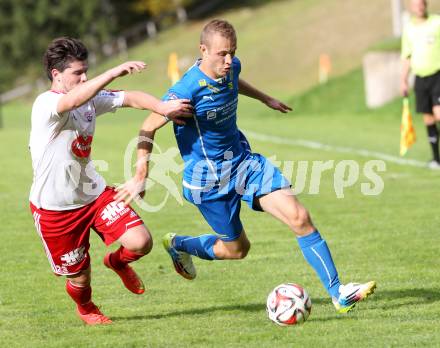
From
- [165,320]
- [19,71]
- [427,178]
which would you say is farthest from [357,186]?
[19,71]

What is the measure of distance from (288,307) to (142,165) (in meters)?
1.33

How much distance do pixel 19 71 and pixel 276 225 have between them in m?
53.3

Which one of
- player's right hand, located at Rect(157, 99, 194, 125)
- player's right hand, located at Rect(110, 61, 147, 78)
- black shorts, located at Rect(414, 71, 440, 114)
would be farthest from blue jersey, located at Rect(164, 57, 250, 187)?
black shorts, located at Rect(414, 71, 440, 114)

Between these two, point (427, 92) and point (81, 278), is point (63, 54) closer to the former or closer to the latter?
point (81, 278)

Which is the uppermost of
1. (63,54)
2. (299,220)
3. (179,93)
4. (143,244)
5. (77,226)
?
(63,54)

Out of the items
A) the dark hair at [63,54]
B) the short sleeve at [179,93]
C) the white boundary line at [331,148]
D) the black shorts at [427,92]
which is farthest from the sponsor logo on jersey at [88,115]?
the white boundary line at [331,148]

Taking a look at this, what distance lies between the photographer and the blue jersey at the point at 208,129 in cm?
742

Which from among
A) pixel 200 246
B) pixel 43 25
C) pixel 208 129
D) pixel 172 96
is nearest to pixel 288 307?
pixel 200 246

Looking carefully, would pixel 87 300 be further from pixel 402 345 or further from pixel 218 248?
pixel 402 345

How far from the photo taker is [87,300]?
24.2 feet

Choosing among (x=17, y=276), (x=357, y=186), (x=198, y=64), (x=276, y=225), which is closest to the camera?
(x=198, y=64)

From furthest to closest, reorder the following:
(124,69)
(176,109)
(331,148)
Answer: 1. (331,148)
2. (176,109)
3. (124,69)

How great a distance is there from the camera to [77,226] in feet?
23.6

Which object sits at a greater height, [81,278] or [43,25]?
[81,278]
